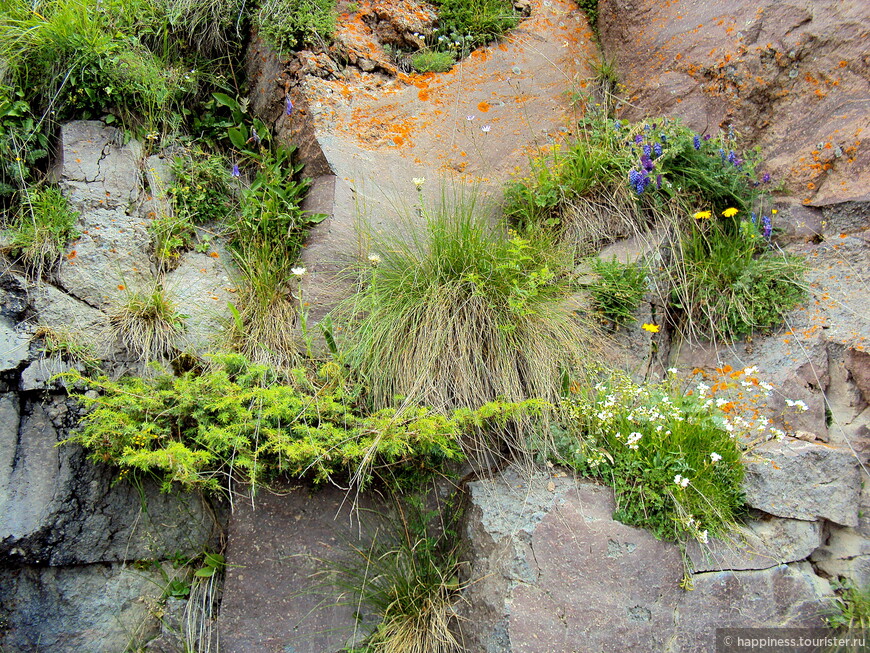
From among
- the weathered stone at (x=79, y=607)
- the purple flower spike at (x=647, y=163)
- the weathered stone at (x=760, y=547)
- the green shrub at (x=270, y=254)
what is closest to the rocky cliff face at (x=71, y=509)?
the weathered stone at (x=79, y=607)

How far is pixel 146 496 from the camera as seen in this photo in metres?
3.00

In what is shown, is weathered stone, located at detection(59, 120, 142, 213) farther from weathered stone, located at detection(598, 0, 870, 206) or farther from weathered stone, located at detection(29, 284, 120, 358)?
weathered stone, located at detection(598, 0, 870, 206)

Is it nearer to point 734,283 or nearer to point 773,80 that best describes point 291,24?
point 773,80

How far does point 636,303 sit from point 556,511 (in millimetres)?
1365

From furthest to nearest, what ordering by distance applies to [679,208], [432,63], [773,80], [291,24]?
[432,63] < [291,24] < [773,80] < [679,208]

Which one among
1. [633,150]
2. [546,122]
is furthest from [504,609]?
[546,122]

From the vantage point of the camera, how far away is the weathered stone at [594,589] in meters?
2.57

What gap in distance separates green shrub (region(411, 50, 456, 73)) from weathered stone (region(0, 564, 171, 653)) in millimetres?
3810

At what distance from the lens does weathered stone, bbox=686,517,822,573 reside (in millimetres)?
2717

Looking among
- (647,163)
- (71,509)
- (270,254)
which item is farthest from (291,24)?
(71,509)

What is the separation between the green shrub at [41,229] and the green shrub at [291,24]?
1.79m

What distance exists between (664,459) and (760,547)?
1.92 feet

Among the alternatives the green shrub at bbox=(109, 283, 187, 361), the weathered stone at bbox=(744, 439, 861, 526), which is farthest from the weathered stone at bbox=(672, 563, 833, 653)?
the green shrub at bbox=(109, 283, 187, 361)

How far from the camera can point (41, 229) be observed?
3.31 metres
